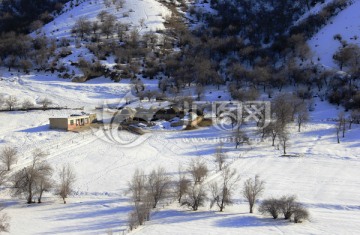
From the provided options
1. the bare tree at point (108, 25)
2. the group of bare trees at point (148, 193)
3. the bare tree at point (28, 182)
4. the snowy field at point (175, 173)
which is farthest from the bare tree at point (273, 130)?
the bare tree at point (108, 25)

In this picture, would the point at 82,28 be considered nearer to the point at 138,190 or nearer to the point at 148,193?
the point at 138,190

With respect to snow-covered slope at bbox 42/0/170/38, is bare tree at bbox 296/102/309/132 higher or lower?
lower

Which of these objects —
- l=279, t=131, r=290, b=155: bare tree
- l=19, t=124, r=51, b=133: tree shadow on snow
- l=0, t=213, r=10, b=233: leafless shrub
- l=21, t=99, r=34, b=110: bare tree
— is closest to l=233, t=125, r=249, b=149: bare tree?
l=279, t=131, r=290, b=155: bare tree

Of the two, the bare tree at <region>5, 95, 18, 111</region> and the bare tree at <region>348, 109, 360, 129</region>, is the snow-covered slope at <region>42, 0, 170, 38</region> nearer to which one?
the bare tree at <region>5, 95, 18, 111</region>

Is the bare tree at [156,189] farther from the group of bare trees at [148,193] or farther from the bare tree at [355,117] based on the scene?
the bare tree at [355,117]

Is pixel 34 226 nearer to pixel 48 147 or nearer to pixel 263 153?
pixel 48 147

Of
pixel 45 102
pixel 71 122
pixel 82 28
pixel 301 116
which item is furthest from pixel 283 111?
pixel 82 28
